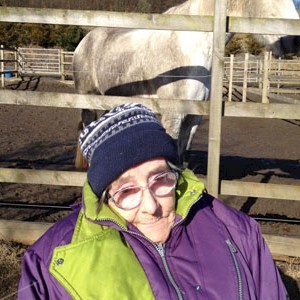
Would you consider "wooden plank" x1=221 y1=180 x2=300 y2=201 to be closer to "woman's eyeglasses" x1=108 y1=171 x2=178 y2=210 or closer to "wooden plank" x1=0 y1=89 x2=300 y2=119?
"wooden plank" x1=0 y1=89 x2=300 y2=119

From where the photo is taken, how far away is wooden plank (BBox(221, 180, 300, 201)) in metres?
3.55

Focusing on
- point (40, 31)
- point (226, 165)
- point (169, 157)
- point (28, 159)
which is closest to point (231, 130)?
point (226, 165)

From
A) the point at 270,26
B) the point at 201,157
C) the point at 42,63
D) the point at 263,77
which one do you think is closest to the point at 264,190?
the point at 270,26

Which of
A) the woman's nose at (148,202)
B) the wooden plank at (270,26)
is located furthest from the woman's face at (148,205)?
the wooden plank at (270,26)

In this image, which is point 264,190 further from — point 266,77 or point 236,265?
point 266,77

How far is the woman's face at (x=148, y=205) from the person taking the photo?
163 centimetres

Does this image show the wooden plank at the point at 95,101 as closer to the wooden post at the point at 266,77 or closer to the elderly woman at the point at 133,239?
the elderly woman at the point at 133,239

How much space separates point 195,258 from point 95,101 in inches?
77.4

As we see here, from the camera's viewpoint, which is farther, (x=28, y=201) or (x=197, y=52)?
(x=28, y=201)

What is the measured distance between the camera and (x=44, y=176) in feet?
12.1

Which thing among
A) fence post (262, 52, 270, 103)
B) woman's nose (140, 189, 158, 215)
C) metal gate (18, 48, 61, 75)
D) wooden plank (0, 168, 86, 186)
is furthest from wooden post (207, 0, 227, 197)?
metal gate (18, 48, 61, 75)

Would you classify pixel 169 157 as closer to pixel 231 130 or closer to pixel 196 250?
pixel 196 250

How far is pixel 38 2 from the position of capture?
35406mm

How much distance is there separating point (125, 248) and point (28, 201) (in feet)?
11.6
